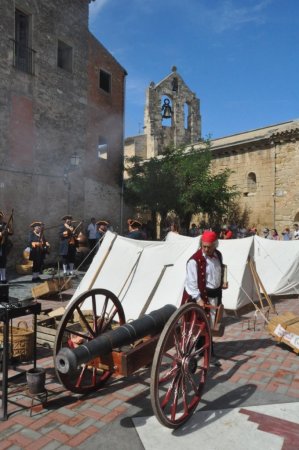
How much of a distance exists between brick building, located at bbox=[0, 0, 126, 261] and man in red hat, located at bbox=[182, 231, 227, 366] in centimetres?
1010

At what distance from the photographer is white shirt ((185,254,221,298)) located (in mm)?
4479

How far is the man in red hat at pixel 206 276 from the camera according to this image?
14.7ft

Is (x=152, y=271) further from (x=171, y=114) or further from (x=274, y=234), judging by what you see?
(x=171, y=114)

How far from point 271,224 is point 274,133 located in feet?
15.6

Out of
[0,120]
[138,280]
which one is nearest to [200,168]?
[0,120]

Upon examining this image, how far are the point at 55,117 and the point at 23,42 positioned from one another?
112 inches

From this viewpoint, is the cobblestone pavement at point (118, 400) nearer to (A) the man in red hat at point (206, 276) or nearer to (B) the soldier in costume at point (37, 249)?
(A) the man in red hat at point (206, 276)

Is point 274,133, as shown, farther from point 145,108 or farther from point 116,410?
point 116,410

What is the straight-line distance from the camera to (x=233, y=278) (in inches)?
302

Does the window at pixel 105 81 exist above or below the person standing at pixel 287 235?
above

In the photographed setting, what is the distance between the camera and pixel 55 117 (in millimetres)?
15391

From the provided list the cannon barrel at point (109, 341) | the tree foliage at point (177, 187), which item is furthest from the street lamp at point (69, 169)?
the cannon barrel at point (109, 341)

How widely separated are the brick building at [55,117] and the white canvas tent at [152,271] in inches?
295

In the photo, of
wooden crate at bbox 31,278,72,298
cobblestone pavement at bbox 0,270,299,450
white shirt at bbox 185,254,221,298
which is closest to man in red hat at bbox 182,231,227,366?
white shirt at bbox 185,254,221,298
